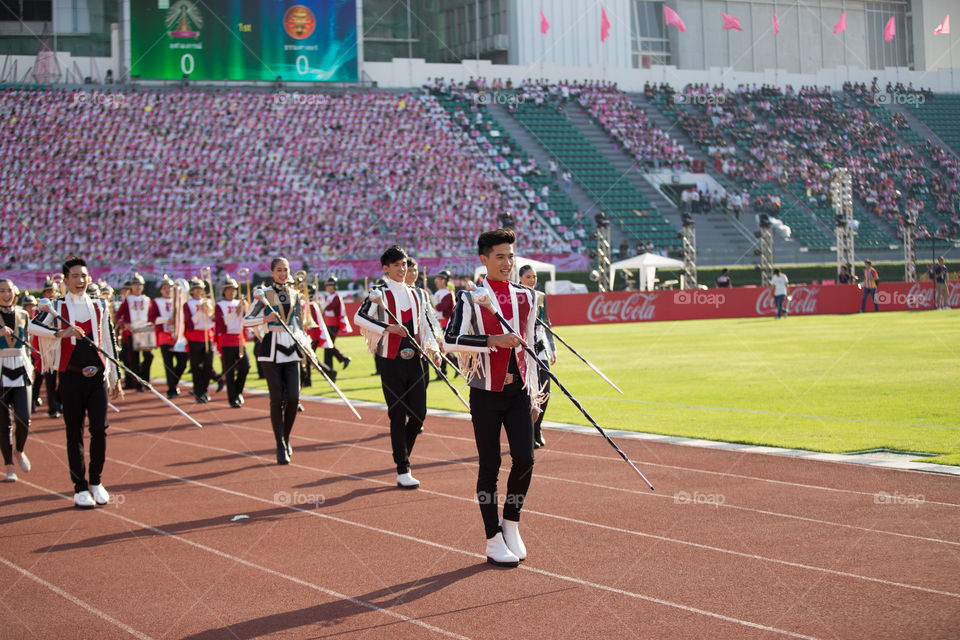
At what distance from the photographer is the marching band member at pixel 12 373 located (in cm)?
1026

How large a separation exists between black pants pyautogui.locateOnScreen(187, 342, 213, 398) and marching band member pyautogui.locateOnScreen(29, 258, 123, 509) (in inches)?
341

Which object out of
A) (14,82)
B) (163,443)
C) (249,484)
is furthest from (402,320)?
(14,82)

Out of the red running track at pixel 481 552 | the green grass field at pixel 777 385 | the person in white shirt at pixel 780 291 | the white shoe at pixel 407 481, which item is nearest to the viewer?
the red running track at pixel 481 552

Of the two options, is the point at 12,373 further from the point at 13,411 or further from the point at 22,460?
the point at 22,460

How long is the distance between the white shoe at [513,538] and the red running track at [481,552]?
0.48ft

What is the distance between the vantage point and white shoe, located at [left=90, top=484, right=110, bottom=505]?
8.79 meters

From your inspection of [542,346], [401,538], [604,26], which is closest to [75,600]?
[401,538]

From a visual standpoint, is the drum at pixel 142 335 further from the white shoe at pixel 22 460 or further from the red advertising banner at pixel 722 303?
the red advertising banner at pixel 722 303

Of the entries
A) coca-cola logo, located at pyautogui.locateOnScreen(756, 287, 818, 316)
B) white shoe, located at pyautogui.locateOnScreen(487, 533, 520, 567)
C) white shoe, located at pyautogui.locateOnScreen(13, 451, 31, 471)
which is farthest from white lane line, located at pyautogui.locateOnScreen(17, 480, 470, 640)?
coca-cola logo, located at pyautogui.locateOnScreen(756, 287, 818, 316)

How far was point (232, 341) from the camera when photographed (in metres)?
16.9

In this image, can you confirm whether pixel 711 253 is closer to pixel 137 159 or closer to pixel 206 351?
pixel 137 159

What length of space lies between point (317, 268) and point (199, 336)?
67.5 feet

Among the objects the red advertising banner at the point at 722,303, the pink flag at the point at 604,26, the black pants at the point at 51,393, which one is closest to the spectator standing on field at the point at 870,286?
the red advertising banner at the point at 722,303

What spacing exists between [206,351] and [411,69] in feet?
125
